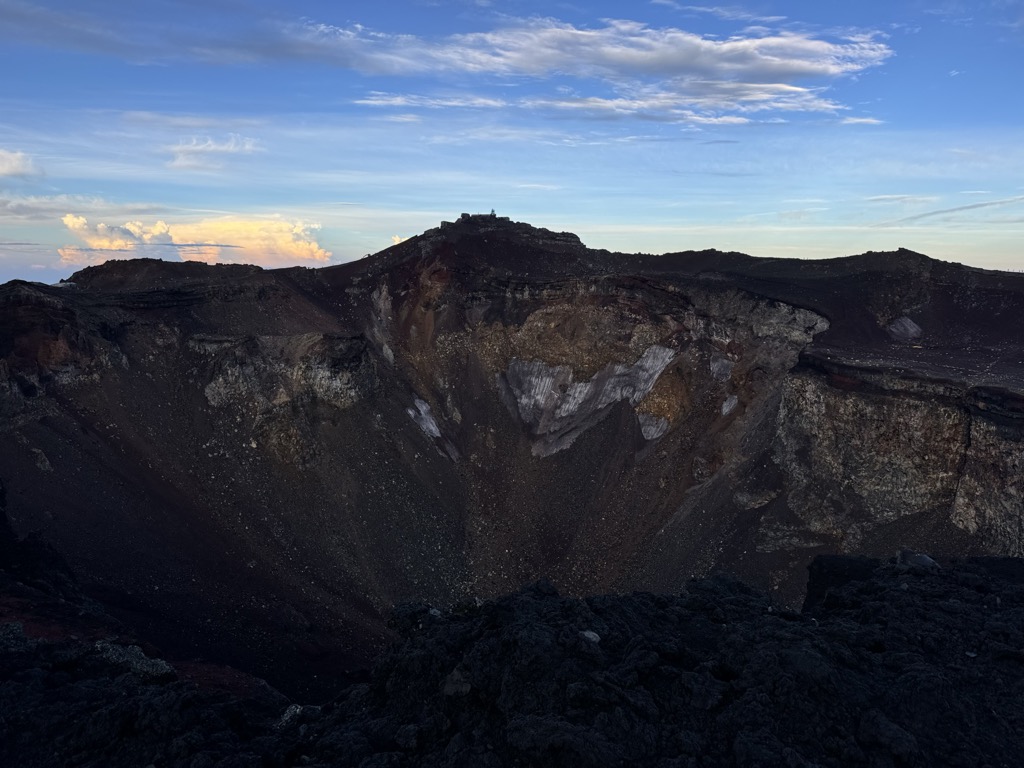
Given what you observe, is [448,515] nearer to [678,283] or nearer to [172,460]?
Result: [172,460]

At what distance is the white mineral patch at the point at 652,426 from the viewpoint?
4062 centimetres

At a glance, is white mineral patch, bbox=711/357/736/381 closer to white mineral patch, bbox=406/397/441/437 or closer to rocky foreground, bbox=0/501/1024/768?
white mineral patch, bbox=406/397/441/437

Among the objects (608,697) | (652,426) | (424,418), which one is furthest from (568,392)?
(608,697)

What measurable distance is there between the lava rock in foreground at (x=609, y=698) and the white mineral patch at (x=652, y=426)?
70.8ft

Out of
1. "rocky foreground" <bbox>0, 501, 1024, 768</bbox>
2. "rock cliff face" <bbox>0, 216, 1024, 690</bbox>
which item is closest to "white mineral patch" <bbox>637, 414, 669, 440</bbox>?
"rock cliff face" <bbox>0, 216, 1024, 690</bbox>

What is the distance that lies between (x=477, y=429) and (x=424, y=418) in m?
3.29

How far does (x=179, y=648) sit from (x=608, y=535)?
2033cm

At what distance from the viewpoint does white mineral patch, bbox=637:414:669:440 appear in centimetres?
4062

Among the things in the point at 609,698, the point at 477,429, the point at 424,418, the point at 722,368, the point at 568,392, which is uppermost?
A: the point at 722,368

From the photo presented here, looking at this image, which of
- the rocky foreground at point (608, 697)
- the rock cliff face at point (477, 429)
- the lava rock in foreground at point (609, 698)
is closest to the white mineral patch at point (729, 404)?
the rock cliff face at point (477, 429)

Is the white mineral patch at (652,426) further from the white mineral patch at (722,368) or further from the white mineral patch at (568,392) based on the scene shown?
the white mineral patch at (722,368)

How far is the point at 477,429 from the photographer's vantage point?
4291cm

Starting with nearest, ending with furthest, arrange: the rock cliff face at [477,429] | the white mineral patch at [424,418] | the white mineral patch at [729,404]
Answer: the rock cliff face at [477,429] < the white mineral patch at [729,404] < the white mineral patch at [424,418]

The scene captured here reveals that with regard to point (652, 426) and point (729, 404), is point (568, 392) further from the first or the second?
point (729, 404)
